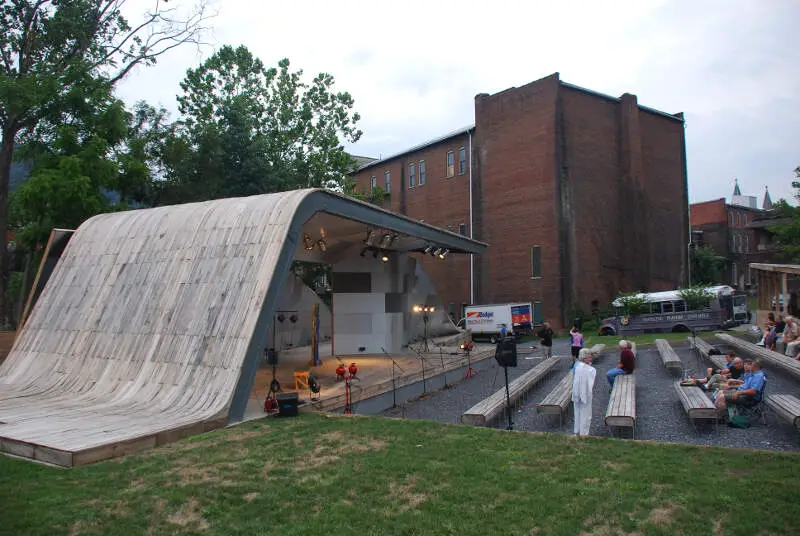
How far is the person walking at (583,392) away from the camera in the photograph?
8.71m

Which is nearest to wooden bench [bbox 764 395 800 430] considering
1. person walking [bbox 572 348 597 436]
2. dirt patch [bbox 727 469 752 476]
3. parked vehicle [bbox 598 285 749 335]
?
dirt patch [bbox 727 469 752 476]

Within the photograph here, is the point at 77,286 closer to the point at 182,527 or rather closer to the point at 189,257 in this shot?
the point at 189,257

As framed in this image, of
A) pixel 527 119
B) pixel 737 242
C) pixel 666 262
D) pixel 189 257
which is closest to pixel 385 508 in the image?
pixel 189 257

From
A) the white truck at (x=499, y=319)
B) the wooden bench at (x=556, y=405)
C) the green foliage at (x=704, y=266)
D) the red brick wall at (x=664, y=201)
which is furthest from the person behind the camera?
the green foliage at (x=704, y=266)

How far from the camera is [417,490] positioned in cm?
611

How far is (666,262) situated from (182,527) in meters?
41.6

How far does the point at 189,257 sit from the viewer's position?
1284 cm

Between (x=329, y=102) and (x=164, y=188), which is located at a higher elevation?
(x=329, y=102)

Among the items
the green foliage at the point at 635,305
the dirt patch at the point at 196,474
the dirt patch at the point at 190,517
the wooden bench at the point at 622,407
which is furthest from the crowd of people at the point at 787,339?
the dirt patch at the point at 190,517

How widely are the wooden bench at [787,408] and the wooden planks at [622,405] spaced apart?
2.18m

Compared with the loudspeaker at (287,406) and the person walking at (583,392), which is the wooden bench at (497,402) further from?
the loudspeaker at (287,406)

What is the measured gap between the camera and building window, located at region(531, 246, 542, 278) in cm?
3528

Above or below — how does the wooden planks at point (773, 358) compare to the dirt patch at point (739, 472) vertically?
above

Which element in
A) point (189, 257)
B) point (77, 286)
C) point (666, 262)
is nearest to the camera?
point (189, 257)
